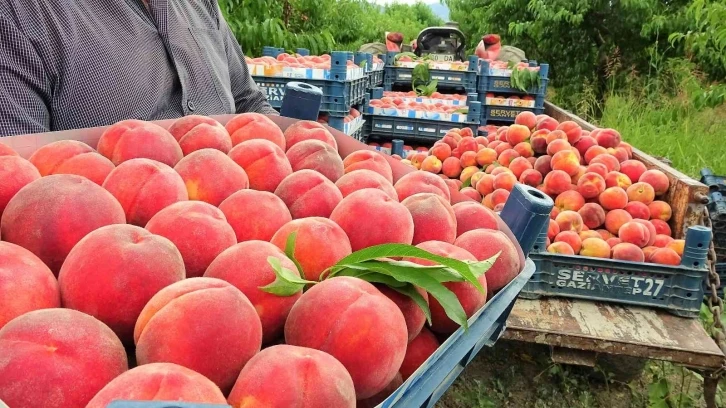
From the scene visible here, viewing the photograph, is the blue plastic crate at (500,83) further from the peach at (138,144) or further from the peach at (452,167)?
the peach at (138,144)

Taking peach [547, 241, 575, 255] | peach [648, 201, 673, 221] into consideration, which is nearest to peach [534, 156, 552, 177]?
peach [648, 201, 673, 221]

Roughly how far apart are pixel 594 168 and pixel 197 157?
233cm

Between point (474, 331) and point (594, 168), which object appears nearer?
point (474, 331)

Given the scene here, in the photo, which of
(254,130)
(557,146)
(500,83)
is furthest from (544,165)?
(500,83)

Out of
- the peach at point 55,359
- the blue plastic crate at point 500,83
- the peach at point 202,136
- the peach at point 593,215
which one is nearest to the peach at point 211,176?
the peach at point 202,136

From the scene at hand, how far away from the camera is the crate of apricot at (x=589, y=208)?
2266 mm

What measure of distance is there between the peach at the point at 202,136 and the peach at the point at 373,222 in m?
0.31

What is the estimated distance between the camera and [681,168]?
185 inches

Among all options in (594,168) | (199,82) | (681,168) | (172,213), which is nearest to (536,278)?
(594,168)

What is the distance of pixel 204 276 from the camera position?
652 mm

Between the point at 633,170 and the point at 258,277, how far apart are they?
2646mm

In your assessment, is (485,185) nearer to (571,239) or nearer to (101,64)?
(571,239)

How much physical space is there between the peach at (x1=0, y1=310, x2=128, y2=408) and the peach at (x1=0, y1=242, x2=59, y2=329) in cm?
5

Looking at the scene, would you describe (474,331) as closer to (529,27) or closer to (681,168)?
(681,168)
